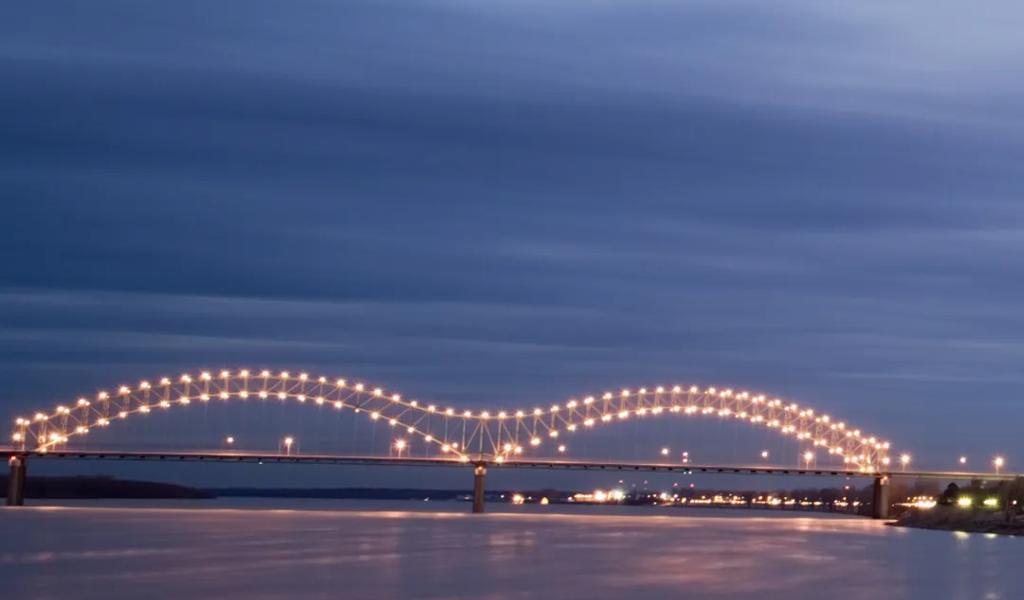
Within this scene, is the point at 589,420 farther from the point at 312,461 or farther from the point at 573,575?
the point at 573,575

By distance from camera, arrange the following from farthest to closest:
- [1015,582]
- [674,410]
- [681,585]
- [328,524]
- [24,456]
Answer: [674,410]
[24,456]
[328,524]
[1015,582]
[681,585]

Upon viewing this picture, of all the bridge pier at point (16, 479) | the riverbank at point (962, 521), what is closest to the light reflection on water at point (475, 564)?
the riverbank at point (962, 521)

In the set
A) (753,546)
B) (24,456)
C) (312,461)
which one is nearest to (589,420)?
(312,461)

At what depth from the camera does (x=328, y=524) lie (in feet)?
236

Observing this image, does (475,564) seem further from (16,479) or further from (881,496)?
(881,496)

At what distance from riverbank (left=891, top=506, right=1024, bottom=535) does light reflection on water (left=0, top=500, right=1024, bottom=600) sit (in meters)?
11.6

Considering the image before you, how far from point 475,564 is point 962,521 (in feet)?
165

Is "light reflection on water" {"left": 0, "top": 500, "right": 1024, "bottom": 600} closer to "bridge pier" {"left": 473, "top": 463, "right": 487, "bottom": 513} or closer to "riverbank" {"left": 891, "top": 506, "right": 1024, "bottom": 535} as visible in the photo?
"riverbank" {"left": 891, "top": 506, "right": 1024, "bottom": 535}

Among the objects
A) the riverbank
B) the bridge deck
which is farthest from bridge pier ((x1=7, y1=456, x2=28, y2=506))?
the riverbank

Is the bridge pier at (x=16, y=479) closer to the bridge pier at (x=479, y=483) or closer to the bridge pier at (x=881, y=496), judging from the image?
the bridge pier at (x=479, y=483)

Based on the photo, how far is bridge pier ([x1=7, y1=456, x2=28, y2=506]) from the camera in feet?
303

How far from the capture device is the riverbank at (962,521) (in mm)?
76613

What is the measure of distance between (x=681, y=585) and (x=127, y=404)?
2596 inches

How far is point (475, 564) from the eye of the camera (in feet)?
135
